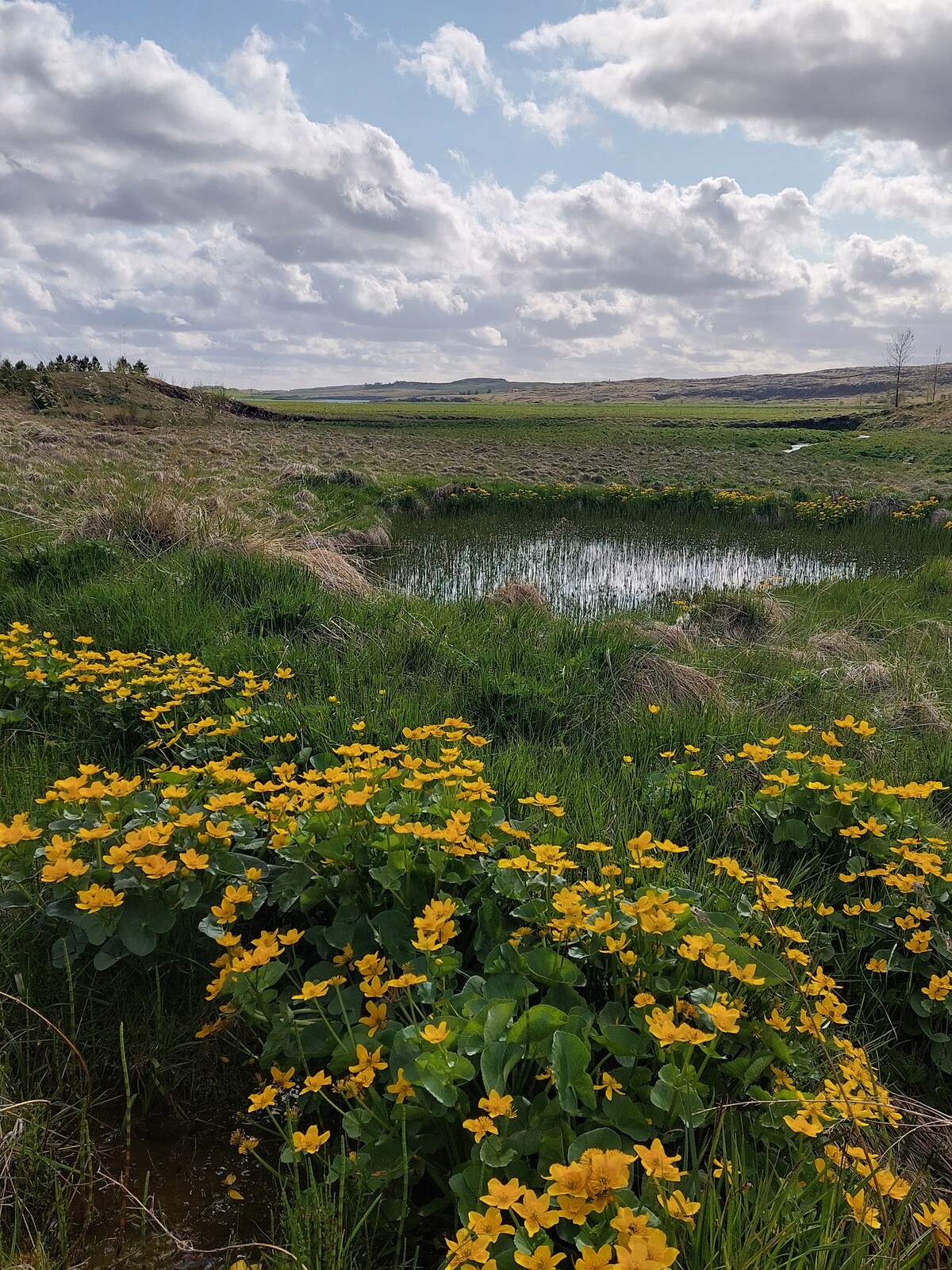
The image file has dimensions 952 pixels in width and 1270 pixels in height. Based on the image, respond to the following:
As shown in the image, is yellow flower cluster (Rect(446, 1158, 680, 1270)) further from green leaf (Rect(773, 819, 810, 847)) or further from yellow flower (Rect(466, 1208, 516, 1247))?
green leaf (Rect(773, 819, 810, 847))

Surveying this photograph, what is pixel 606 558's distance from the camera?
452 inches

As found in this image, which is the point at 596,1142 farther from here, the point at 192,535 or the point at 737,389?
the point at 737,389

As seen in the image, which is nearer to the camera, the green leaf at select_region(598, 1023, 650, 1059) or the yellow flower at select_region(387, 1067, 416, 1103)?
the yellow flower at select_region(387, 1067, 416, 1103)

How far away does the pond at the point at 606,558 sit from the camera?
9.30 meters

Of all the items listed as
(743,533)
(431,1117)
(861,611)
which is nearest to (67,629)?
(431,1117)

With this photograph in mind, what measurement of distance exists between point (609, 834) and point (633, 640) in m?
3.13

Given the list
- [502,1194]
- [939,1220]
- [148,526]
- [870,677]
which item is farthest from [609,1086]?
[148,526]

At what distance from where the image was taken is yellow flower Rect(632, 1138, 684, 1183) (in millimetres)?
1472

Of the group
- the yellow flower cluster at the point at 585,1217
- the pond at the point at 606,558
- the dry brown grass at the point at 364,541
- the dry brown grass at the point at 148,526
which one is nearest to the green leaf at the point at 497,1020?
the yellow flower cluster at the point at 585,1217

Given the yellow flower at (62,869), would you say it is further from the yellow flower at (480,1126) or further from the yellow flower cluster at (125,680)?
the yellow flower cluster at (125,680)

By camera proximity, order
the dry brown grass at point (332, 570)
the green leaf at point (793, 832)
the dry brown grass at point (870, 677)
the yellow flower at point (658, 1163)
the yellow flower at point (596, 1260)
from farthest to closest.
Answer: the dry brown grass at point (332, 570) < the dry brown grass at point (870, 677) < the green leaf at point (793, 832) < the yellow flower at point (658, 1163) < the yellow flower at point (596, 1260)

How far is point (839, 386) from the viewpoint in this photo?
502 ft

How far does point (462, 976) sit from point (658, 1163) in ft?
2.93

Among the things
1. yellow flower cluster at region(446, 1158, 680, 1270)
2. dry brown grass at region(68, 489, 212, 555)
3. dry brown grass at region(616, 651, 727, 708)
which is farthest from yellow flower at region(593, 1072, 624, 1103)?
dry brown grass at region(68, 489, 212, 555)
